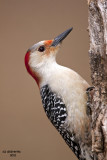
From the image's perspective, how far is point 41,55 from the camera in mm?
2598

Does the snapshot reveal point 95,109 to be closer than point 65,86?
Yes

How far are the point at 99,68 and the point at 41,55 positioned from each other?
782 millimetres

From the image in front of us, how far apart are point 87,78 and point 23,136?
953mm

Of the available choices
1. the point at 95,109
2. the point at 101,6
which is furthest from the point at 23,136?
the point at 101,6

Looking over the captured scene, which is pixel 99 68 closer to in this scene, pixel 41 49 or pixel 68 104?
pixel 68 104

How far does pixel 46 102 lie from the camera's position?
2.48m

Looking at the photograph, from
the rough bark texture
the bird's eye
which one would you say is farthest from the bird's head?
the rough bark texture

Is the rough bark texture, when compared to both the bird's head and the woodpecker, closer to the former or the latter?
the woodpecker

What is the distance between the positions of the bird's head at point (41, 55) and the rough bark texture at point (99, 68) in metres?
0.67

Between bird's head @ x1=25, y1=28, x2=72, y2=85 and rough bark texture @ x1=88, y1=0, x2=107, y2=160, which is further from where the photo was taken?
bird's head @ x1=25, y1=28, x2=72, y2=85

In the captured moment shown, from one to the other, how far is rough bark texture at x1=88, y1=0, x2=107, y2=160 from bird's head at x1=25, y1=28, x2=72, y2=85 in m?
0.67

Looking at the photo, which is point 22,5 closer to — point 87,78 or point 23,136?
point 87,78

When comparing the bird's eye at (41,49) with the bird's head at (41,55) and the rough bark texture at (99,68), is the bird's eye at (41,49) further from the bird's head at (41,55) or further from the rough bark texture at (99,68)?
the rough bark texture at (99,68)

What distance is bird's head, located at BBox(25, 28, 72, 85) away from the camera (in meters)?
2.58
